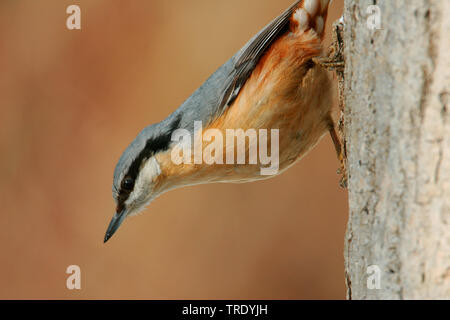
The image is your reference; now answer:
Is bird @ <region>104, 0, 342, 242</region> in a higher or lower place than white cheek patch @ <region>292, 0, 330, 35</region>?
lower

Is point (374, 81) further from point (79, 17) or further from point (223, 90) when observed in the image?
point (79, 17)

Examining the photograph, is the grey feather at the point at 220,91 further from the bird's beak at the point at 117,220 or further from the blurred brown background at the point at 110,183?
the blurred brown background at the point at 110,183

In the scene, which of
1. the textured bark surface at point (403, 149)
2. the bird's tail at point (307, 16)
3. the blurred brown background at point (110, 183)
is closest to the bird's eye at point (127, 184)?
the bird's tail at point (307, 16)

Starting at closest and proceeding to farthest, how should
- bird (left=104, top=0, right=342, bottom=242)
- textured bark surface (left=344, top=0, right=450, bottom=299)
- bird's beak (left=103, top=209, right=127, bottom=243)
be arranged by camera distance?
textured bark surface (left=344, top=0, right=450, bottom=299) < bird (left=104, top=0, right=342, bottom=242) < bird's beak (left=103, top=209, right=127, bottom=243)

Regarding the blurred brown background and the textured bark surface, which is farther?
the blurred brown background

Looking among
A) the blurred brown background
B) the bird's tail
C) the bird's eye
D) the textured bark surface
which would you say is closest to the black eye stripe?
the bird's eye

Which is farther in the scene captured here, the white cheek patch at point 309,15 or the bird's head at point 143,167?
the bird's head at point 143,167

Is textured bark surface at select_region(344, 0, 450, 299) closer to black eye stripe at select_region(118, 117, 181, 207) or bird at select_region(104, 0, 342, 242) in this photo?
bird at select_region(104, 0, 342, 242)
